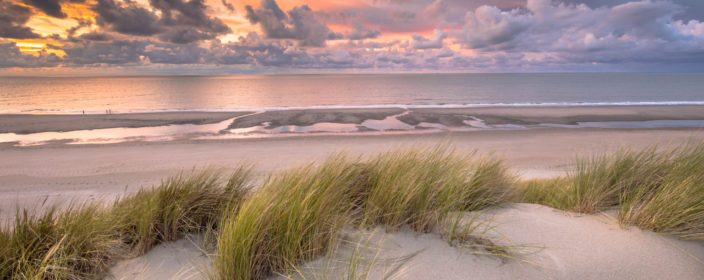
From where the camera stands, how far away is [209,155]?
13023 mm

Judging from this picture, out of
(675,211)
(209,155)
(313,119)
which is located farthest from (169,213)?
(313,119)

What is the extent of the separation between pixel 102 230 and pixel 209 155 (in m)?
10.6

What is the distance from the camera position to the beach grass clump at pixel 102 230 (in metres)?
2.60

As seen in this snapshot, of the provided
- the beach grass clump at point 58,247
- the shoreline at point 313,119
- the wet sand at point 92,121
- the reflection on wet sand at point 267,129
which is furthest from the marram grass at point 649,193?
the wet sand at point 92,121

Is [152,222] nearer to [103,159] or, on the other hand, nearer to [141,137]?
[103,159]

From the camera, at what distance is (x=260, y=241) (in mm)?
2453

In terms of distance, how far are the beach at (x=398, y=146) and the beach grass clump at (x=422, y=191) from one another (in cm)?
23

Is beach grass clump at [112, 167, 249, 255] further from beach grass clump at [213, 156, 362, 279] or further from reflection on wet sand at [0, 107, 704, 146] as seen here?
reflection on wet sand at [0, 107, 704, 146]

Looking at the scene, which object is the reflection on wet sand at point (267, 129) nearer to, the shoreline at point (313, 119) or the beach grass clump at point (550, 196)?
the shoreline at point (313, 119)

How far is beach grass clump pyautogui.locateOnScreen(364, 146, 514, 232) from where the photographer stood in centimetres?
316


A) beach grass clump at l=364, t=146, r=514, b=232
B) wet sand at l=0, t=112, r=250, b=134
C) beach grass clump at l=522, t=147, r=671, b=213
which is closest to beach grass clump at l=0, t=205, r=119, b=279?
beach grass clump at l=364, t=146, r=514, b=232

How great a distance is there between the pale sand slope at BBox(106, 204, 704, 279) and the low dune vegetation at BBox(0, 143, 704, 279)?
134 millimetres

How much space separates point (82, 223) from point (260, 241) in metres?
1.77

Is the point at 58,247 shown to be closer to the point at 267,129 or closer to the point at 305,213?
the point at 305,213
